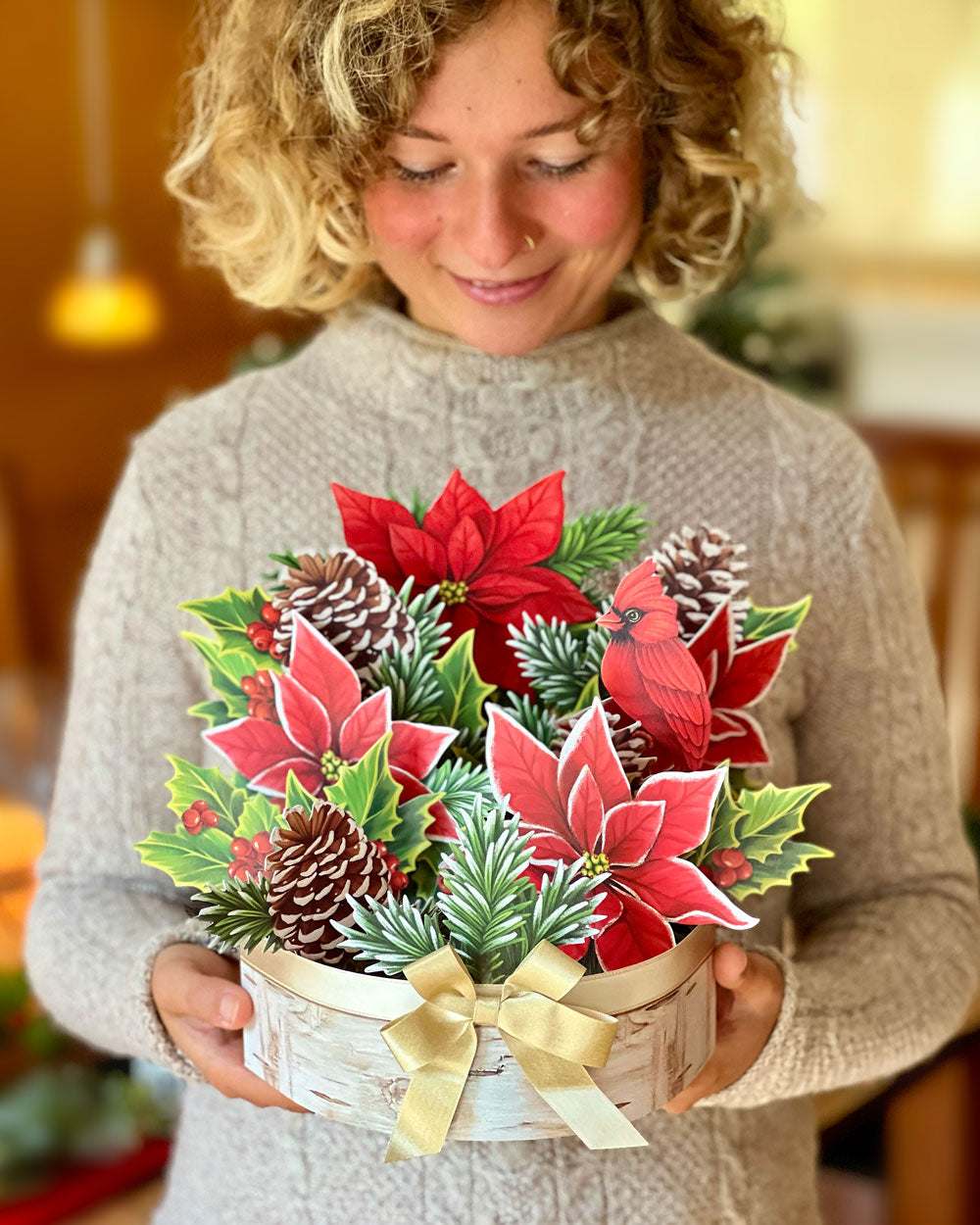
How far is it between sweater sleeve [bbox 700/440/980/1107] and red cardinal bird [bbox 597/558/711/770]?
341 mm

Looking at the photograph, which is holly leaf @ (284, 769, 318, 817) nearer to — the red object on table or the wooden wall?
the red object on table

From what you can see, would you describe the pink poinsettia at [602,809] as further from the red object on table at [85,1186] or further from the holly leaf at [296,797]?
the red object on table at [85,1186]

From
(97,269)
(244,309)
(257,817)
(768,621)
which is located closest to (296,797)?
(257,817)

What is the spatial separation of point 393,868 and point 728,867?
15 cm

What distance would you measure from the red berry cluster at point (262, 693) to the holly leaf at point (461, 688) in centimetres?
8

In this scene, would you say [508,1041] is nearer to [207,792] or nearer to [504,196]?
[207,792]

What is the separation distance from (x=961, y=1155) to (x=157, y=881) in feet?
3.32

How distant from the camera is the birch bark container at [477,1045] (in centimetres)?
66

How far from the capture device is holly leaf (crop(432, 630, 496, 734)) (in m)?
0.69

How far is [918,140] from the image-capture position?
3822mm

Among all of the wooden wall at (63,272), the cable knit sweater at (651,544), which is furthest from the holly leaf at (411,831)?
the wooden wall at (63,272)

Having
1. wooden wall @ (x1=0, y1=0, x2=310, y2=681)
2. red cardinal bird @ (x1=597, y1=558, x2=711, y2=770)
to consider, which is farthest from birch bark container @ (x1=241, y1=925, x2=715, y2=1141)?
wooden wall @ (x1=0, y1=0, x2=310, y2=681)

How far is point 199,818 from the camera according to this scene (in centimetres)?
69

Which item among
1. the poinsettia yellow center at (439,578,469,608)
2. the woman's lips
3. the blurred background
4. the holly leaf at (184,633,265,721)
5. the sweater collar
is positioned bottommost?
the blurred background
